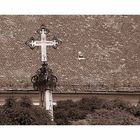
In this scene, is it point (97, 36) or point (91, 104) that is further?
point (97, 36)

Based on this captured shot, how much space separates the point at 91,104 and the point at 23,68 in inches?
286

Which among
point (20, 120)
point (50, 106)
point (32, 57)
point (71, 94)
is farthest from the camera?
point (32, 57)

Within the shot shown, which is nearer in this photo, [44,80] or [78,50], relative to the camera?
[44,80]

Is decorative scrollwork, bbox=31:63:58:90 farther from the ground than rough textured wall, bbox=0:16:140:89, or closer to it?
farther from the ground

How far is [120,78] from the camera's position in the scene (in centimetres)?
2869

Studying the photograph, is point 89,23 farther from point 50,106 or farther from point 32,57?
point 50,106

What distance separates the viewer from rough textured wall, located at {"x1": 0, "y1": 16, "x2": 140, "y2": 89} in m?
28.5

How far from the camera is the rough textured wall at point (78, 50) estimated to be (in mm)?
28453

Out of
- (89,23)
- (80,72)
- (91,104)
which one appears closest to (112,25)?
(89,23)

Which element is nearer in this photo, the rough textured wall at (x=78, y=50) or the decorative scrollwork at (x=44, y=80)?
Result: the decorative scrollwork at (x=44, y=80)

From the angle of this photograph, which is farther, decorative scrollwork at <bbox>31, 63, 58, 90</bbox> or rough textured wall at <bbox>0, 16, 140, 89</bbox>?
rough textured wall at <bbox>0, 16, 140, 89</bbox>

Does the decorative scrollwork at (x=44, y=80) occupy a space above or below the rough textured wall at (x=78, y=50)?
above

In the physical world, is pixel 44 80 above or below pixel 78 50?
above

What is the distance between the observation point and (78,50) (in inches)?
1185
